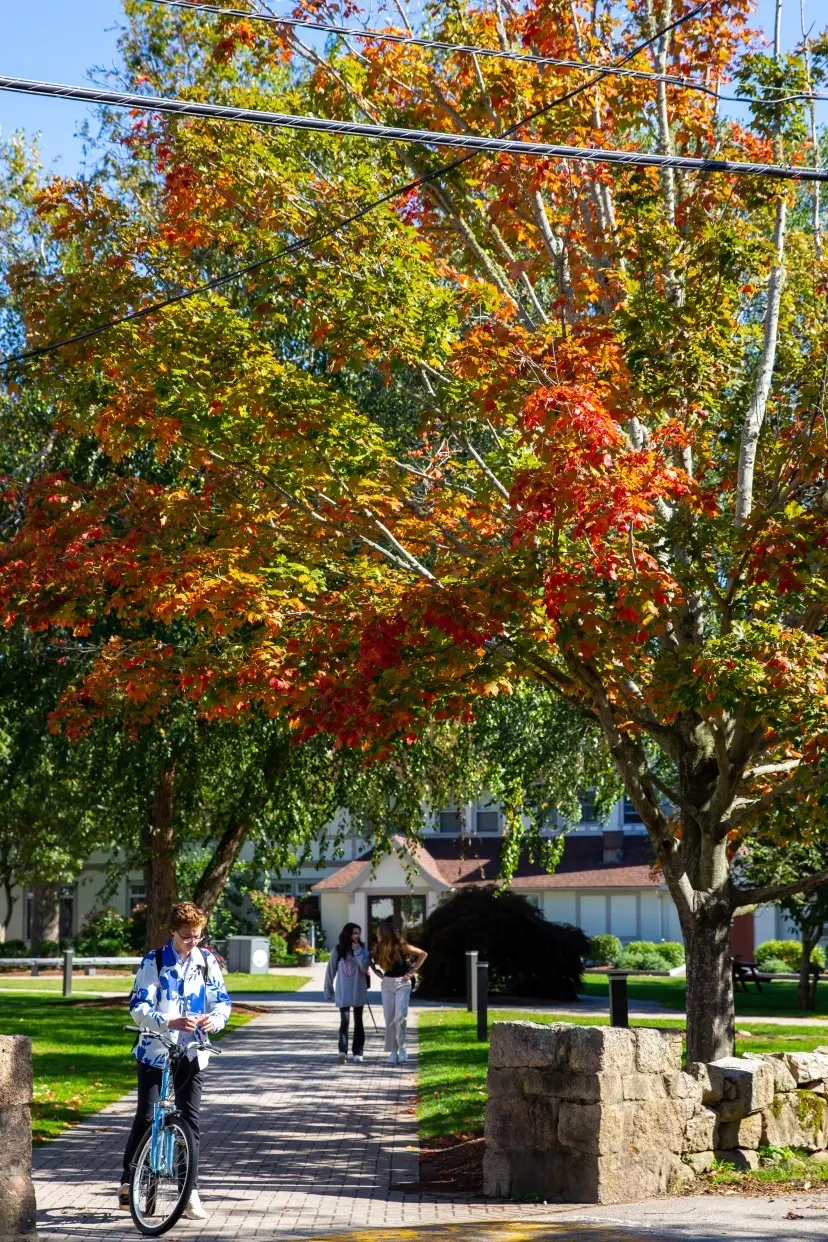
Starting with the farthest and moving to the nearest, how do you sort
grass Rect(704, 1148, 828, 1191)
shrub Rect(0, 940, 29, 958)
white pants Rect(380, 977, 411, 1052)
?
1. shrub Rect(0, 940, 29, 958)
2. white pants Rect(380, 977, 411, 1052)
3. grass Rect(704, 1148, 828, 1191)

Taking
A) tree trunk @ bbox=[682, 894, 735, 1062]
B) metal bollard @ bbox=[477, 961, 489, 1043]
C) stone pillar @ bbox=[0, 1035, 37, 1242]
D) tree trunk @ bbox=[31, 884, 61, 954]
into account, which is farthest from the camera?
tree trunk @ bbox=[31, 884, 61, 954]

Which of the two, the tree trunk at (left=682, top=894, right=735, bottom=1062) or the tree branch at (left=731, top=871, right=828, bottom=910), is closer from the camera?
the tree branch at (left=731, top=871, right=828, bottom=910)

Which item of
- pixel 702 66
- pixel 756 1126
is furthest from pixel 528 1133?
pixel 702 66

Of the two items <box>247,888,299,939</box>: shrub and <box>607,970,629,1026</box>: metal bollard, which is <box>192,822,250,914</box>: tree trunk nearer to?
<box>607,970,629,1026</box>: metal bollard

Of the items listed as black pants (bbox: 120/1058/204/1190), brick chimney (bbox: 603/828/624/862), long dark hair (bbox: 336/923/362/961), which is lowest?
black pants (bbox: 120/1058/204/1190)

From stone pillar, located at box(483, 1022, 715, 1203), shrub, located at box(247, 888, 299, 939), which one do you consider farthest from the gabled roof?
stone pillar, located at box(483, 1022, 715, 1203)

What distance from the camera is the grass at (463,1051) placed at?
506 inches

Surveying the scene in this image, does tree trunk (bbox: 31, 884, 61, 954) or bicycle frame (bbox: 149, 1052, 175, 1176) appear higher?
bicycle frame (bbox: 149, 1052, 175, 1176)

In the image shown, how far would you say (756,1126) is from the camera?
33.8 feet

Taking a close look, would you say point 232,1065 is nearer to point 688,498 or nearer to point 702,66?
point 688,498

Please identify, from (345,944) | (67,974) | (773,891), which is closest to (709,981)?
(773,891)

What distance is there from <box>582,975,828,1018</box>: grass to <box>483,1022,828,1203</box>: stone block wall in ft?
58.3

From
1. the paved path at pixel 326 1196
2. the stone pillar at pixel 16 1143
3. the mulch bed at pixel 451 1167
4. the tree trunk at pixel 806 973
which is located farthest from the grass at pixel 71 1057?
the tree trunk at pixel 806 973

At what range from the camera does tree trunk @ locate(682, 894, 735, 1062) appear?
11.3 m
